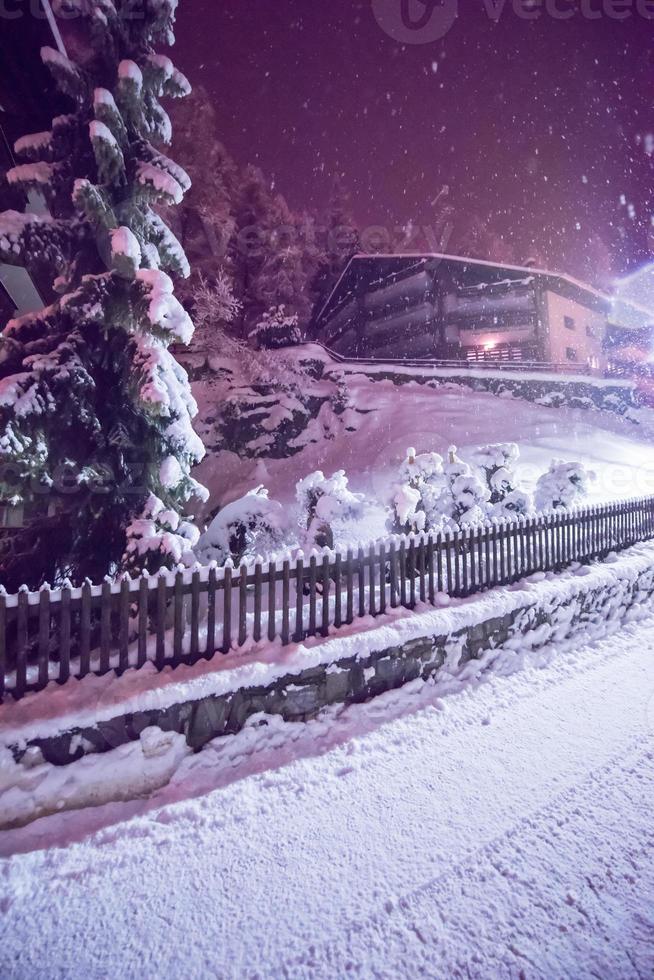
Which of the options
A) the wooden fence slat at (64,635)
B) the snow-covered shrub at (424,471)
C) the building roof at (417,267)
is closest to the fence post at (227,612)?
the wooden fence slat at (64,635)

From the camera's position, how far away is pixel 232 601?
5.86m

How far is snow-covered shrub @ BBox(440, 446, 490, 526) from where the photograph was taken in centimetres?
1009

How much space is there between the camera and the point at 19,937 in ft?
8.55

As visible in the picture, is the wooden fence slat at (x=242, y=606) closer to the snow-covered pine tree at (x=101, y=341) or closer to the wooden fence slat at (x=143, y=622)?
the wooden fence slat at (x=143, y=622)

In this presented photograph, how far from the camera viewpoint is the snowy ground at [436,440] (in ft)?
61.0

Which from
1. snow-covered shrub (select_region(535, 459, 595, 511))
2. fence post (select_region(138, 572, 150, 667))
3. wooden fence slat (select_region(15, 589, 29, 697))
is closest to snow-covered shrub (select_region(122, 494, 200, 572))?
fence post (select_region(138, 572, 150, 667))

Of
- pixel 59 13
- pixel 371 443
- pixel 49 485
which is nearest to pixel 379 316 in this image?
pixel 371 443

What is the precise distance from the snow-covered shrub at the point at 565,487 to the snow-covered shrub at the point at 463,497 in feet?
5.75

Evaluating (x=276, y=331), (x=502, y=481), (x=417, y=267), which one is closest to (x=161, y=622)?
(x=502, y=481)

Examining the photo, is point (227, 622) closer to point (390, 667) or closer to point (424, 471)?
point (390, 667)

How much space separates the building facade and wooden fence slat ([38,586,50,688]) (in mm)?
30001

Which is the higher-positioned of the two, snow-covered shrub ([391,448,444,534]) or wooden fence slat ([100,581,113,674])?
A: snow-covered shrub ([391,448,444,534])

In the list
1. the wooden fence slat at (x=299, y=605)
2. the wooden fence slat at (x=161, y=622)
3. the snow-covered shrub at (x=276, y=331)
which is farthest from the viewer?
the snow-covered shrub at (x=276, y=331)

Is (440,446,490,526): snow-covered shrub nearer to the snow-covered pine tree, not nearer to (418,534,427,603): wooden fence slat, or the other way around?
(418,534,427,603): wooden fence slat
